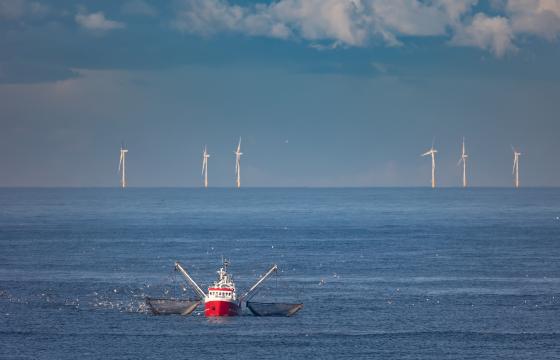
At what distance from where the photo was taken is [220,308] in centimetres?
12850

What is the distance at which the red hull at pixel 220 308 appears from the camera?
12838 cm

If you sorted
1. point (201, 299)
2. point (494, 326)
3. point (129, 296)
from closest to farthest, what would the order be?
1. point (494, 326)
2. point (201, 299)
3. point (129, 296)

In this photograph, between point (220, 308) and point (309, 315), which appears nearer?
point (220, 308)

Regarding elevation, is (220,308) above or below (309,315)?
above

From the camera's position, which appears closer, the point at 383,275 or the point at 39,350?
the point at 39,350

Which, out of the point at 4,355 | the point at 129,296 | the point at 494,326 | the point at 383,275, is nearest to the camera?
the point at 4,355

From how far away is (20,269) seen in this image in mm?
179625

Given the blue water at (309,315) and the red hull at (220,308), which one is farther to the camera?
the red hull at (220,308)

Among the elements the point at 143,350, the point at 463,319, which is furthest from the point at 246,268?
the point at 143,350

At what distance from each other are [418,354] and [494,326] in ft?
56.2

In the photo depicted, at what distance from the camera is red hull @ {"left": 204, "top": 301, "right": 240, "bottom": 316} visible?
128375 mm

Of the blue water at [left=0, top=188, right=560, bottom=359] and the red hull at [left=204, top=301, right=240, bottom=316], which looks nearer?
the blue water at [left=0, top=188, right=560, bottom=359]

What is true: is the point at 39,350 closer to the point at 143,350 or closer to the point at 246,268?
the point at 143,350

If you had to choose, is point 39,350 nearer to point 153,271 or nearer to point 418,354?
point 418,354
